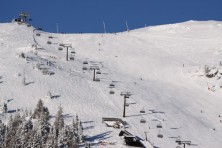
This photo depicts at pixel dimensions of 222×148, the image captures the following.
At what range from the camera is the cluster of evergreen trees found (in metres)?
53.0

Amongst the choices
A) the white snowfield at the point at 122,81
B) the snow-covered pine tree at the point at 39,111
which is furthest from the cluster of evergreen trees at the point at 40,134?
the white snowfield at the point at 122,81

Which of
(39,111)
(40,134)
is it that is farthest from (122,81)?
(40,134)

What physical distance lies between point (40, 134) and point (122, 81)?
133 feet

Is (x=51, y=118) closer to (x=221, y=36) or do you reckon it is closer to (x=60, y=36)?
(x=60, y=36)

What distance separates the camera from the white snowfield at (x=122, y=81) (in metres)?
71.7

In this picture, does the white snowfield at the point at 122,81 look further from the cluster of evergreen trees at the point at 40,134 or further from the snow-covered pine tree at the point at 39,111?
the cluster of evergreen trees at the point at 40,134

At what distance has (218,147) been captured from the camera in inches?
2771

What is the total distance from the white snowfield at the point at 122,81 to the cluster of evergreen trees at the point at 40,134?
16.4 feet

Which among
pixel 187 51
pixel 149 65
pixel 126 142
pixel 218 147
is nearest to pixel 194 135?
pixel 218 147

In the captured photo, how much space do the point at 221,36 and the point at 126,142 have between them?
85245 mm

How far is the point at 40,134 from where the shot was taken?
54.5 m

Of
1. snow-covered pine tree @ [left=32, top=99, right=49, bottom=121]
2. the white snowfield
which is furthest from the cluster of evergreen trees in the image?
the white snowfield

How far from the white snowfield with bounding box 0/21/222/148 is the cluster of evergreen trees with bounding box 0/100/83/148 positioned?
500cm

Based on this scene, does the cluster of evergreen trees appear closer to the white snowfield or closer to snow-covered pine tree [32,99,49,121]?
snow-covered pine tree [32,99,49,121]
